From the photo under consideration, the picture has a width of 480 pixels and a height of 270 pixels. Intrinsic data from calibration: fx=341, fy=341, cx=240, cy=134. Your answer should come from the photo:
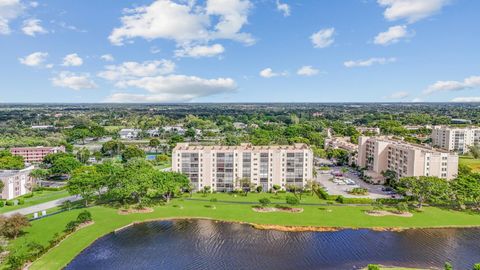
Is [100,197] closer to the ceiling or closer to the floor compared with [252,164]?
closer to the floor

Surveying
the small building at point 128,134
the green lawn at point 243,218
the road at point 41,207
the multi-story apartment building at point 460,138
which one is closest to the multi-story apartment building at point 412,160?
the green lawn at point 243,218

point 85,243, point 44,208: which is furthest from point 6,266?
point 44,208

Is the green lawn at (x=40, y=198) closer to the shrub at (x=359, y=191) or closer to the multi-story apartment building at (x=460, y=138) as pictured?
the shrub at (x=359, y=191)

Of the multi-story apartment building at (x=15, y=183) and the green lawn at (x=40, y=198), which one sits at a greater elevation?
the multi-story apartment building at (x=15, y=183)

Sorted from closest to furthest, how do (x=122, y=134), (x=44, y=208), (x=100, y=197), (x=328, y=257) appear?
(x=328, y=257)
(x=44, y=208)
(x=100, y=197)
(x=122, y=134)

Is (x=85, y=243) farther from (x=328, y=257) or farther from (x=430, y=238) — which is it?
(x=430, y=238)

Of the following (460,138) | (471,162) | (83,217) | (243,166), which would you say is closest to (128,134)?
(243,166)

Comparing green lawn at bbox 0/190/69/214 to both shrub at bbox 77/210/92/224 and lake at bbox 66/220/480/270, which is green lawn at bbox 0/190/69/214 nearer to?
shrub at bbox 77/210/92/224
